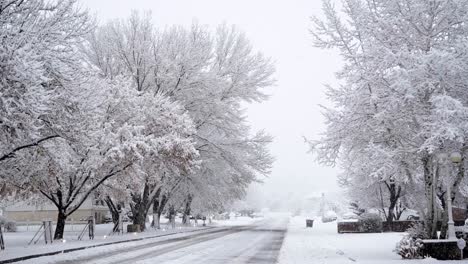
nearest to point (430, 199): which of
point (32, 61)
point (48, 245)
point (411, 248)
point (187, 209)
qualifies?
point (411, 248)

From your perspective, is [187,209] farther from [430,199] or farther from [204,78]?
[430,199]

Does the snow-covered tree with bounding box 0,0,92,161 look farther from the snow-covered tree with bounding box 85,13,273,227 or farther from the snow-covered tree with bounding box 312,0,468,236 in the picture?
the snow-covered tree with bounding box 85,13,273,227

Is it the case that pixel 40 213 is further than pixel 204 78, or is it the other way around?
pixel 40 213

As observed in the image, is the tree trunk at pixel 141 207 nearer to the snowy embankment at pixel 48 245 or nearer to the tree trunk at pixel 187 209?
the snowy embankment at pixel 48 245

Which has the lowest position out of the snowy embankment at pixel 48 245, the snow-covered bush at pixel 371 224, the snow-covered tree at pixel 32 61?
the snowy embankment at pixel 48 245

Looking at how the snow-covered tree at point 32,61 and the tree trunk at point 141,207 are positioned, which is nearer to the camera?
the snow-covered tree at point 32,61

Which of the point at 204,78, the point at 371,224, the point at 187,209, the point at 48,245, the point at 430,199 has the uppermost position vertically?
the point at 204,78

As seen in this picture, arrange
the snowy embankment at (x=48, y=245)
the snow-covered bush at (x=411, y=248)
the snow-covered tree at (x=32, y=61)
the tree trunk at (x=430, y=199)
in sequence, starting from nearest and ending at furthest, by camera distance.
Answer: the snow-covered tree at (x=32, y=61) → the snow-covered bush at (x=411, y=248) → the tree trunk at (x=430, y=199) → the snowy embankment at (x=48, y=245)

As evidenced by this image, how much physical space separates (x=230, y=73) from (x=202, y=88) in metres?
3.38

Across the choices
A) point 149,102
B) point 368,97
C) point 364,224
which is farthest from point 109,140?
point 364,224

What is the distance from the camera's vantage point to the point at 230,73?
125 feet

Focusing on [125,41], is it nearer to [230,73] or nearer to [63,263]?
[230,73]

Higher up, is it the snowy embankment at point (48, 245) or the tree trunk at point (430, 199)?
the tree trunk at point (430, 199)

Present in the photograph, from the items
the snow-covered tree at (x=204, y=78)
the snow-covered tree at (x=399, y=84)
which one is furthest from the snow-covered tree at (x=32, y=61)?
the snow-covered tree at (x=204, y=78)
